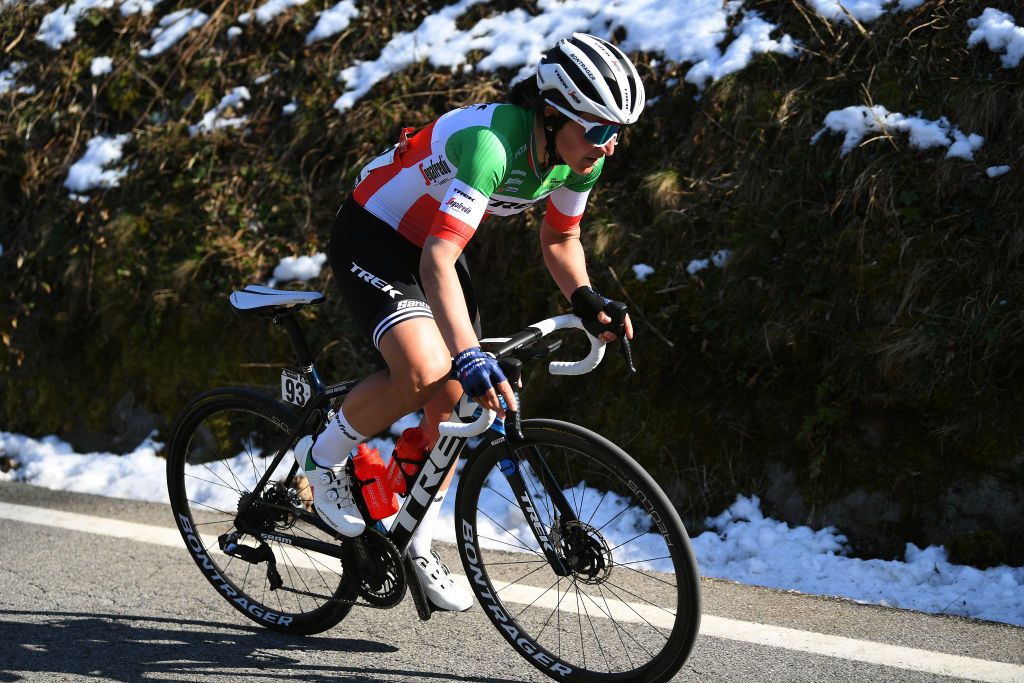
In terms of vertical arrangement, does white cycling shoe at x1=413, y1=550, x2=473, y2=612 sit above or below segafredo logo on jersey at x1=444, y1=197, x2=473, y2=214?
below

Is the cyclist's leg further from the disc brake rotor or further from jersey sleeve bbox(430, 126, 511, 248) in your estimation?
the disc brake rotor

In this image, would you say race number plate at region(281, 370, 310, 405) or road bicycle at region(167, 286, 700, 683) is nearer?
road bicycle at region(167, 286, 700, 683)

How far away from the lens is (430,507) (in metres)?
3.54

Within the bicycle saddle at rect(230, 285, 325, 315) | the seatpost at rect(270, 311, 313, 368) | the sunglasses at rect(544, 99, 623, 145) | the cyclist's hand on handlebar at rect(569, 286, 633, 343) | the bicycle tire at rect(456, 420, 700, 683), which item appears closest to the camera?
the bicycle tire at rect(456, 420, 700, 683)

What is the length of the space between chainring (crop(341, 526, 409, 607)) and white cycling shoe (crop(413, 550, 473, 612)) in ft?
0.28

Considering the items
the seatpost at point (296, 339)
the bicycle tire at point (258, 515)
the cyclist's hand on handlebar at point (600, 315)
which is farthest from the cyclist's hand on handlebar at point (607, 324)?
the bicycle tire at point (258, 515)

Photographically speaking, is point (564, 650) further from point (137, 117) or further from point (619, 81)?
point (137, 117)

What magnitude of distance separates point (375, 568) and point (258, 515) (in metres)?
0.65

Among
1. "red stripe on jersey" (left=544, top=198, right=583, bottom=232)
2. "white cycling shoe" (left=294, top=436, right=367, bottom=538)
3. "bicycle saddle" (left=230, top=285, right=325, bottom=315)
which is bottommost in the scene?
"white cycling shoe" (left=294, top=436, right=367, bottom=538)

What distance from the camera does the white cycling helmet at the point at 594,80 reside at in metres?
3.10

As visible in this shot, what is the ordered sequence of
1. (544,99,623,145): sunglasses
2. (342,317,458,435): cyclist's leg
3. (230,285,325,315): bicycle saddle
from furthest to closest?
(230,285,325,315): bicycle saddle, (342,317,458,435): cyclist's leg, (544,99,623,145): sunglasses

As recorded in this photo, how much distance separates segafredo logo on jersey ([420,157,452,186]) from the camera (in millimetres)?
3449

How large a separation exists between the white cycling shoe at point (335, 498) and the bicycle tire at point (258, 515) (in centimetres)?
24

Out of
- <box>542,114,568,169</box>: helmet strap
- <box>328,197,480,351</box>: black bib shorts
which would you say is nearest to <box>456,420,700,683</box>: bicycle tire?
<box>328,197,480,351</box>: black bib shorts
